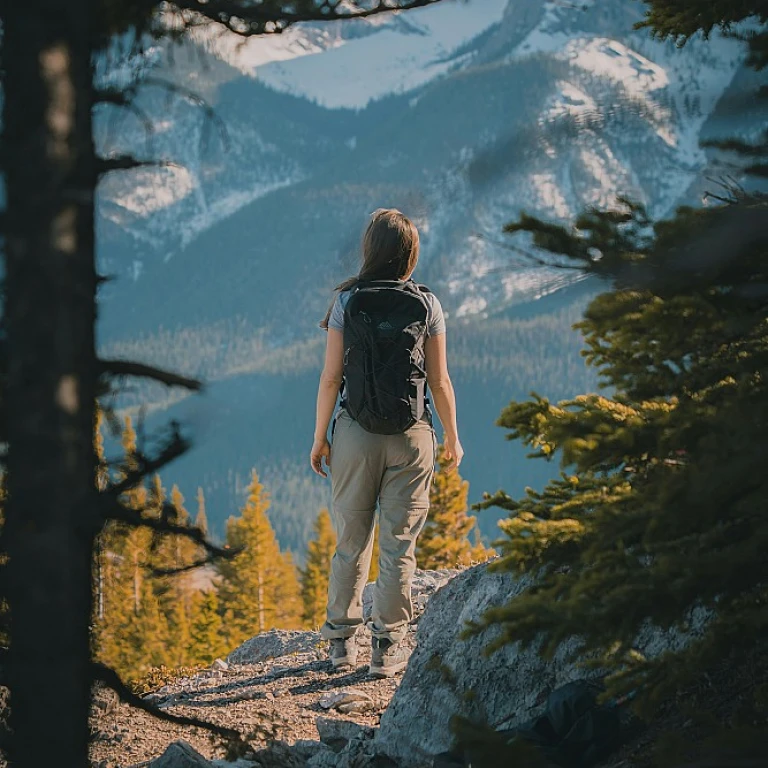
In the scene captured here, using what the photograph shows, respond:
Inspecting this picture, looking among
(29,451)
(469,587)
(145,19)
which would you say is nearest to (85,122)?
(145,19)

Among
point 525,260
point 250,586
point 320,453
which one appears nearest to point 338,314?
point 320,453

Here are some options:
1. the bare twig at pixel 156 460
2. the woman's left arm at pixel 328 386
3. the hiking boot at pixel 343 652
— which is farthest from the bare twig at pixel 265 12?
the hiking boot at pixel 343 652

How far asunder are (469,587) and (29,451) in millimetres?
3734

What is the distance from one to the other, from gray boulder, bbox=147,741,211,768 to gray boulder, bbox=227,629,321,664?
5.20m

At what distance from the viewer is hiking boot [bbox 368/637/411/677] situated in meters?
6.58

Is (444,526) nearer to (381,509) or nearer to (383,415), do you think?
(381,509)

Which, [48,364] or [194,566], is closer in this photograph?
[48,364]

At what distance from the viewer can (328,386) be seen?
5949 mm

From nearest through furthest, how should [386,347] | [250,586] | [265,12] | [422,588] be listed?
1. [265,12]
2. [386,347]
3. [422,588]
4. [250,586]

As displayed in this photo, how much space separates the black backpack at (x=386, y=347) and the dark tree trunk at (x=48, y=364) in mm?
2671

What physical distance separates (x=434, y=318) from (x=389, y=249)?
0.47m

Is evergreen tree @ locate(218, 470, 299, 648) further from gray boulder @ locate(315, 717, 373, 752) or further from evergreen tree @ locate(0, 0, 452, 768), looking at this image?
evergreen tree @ locate(0, 0, 452, 768)

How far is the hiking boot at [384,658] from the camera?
6578mm

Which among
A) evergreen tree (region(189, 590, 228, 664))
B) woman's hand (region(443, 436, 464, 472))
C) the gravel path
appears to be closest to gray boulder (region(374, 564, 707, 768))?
the gravel path
